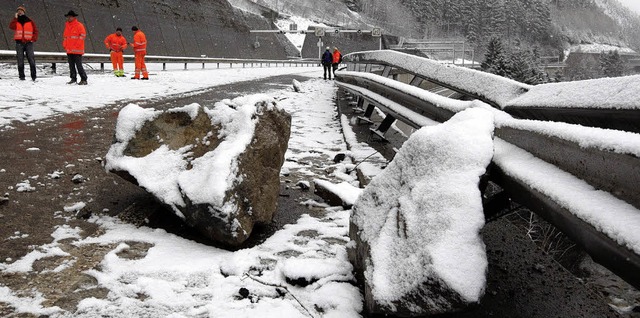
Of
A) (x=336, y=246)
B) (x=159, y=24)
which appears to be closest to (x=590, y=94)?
(x=336, y=246)

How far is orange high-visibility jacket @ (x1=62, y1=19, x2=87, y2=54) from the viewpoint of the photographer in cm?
1218

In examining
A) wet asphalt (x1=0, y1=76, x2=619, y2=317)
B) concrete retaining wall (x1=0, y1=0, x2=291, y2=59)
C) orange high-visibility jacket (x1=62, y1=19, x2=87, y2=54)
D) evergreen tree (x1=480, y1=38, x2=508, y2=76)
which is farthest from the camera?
evergreen tree (x1=480, y1=38, x2=508, y2=76)

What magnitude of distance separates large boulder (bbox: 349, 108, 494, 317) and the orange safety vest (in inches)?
507

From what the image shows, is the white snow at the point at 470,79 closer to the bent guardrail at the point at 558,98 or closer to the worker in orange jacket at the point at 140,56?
the bent guardrail at the point at 558,98

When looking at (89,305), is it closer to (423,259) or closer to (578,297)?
(423,259)

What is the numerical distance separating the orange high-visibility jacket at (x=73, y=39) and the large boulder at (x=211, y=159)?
10380 millimetres

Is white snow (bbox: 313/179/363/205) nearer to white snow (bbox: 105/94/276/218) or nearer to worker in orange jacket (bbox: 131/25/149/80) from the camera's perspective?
white snow (bbox: 105/94/276/218)

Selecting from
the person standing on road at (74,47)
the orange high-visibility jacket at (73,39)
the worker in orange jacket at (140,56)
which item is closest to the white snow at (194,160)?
the person standing on road at (74,47)

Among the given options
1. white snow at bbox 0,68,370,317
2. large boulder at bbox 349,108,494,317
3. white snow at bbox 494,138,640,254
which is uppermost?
white snow at bbox 494,138,640,254

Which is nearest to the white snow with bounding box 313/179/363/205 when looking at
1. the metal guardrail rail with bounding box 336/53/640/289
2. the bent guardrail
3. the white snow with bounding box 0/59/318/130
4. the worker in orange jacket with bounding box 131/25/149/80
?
the metal guardrail rail with bounding box 336/53/640/289

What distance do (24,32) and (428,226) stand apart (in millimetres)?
13563

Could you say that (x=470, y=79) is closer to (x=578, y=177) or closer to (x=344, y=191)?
(x=344, y=191)

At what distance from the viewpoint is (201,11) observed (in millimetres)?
36250

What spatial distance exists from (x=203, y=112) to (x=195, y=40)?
32194 mm
